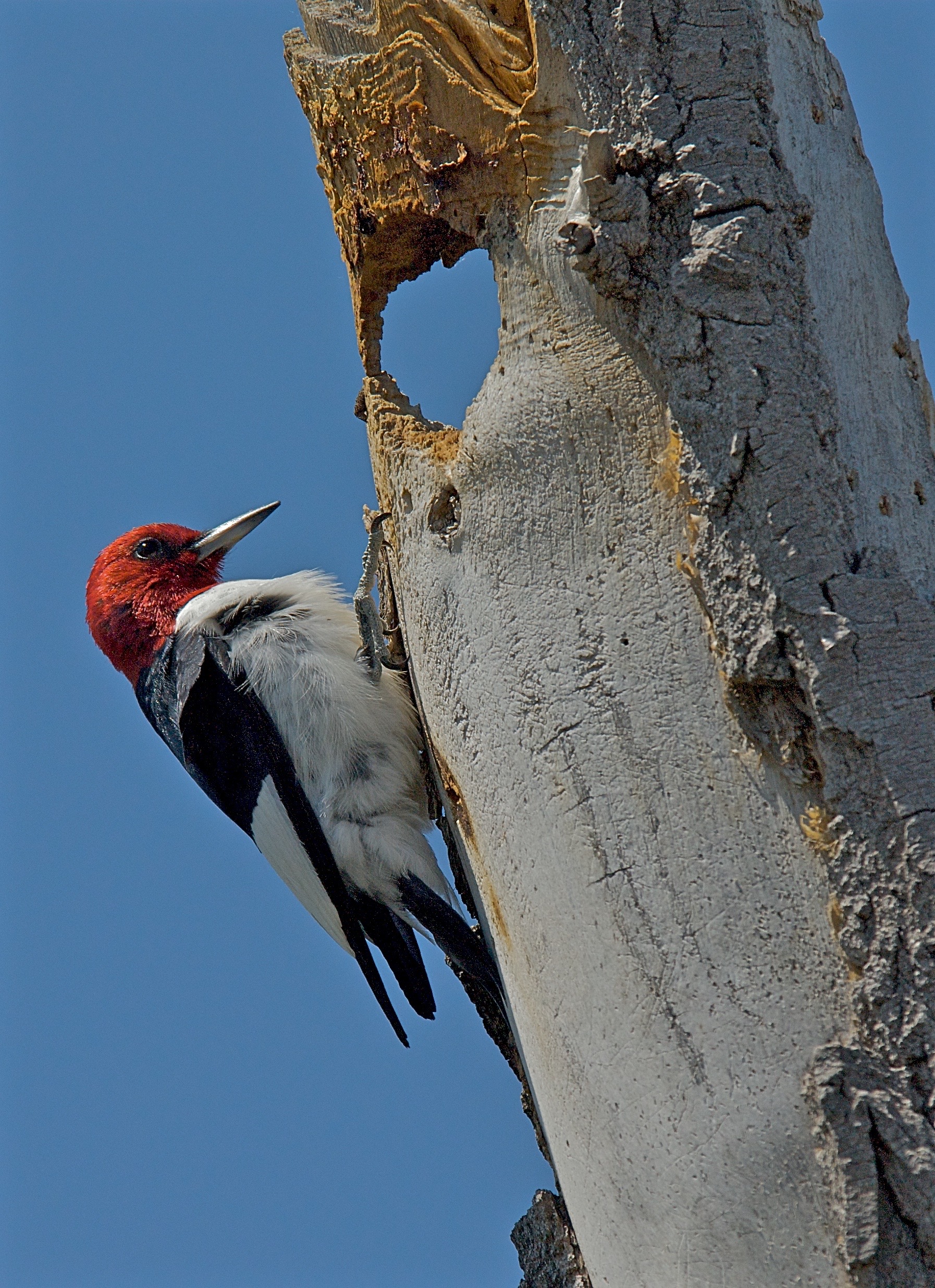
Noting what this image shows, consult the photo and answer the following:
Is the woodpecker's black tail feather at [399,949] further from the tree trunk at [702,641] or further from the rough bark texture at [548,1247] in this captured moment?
the tree trunk at [702,641]

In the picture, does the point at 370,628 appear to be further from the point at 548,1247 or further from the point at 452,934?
the point at 548,1247

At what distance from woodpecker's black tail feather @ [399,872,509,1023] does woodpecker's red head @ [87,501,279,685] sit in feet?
3.98

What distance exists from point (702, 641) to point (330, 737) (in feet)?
4.90

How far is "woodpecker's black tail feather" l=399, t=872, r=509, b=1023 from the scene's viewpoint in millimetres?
2438

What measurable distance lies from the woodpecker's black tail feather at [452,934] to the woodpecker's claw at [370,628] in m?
0.52

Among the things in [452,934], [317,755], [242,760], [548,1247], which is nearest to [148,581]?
[242,760]

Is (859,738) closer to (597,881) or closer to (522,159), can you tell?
(597,881)

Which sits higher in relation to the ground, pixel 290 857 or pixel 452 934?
pixel 290 857

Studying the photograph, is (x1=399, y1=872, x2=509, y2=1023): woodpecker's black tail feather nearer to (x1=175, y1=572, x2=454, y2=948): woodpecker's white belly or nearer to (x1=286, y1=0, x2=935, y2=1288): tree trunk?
(x1=175, y1=572, x2=454, y2=948): woodpecker's white belly

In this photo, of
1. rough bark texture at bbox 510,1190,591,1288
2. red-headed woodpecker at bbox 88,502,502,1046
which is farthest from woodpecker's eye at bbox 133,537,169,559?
rough bark texture at bbox 510,1190,591,1288

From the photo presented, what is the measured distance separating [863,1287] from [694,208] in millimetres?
1435

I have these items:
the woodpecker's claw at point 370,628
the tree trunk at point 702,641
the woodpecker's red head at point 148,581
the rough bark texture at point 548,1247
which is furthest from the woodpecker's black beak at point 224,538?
the rough bark texture at point 548,1247

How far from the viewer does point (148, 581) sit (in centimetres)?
367

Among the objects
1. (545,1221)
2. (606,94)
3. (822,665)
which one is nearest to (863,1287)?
(822,665)
